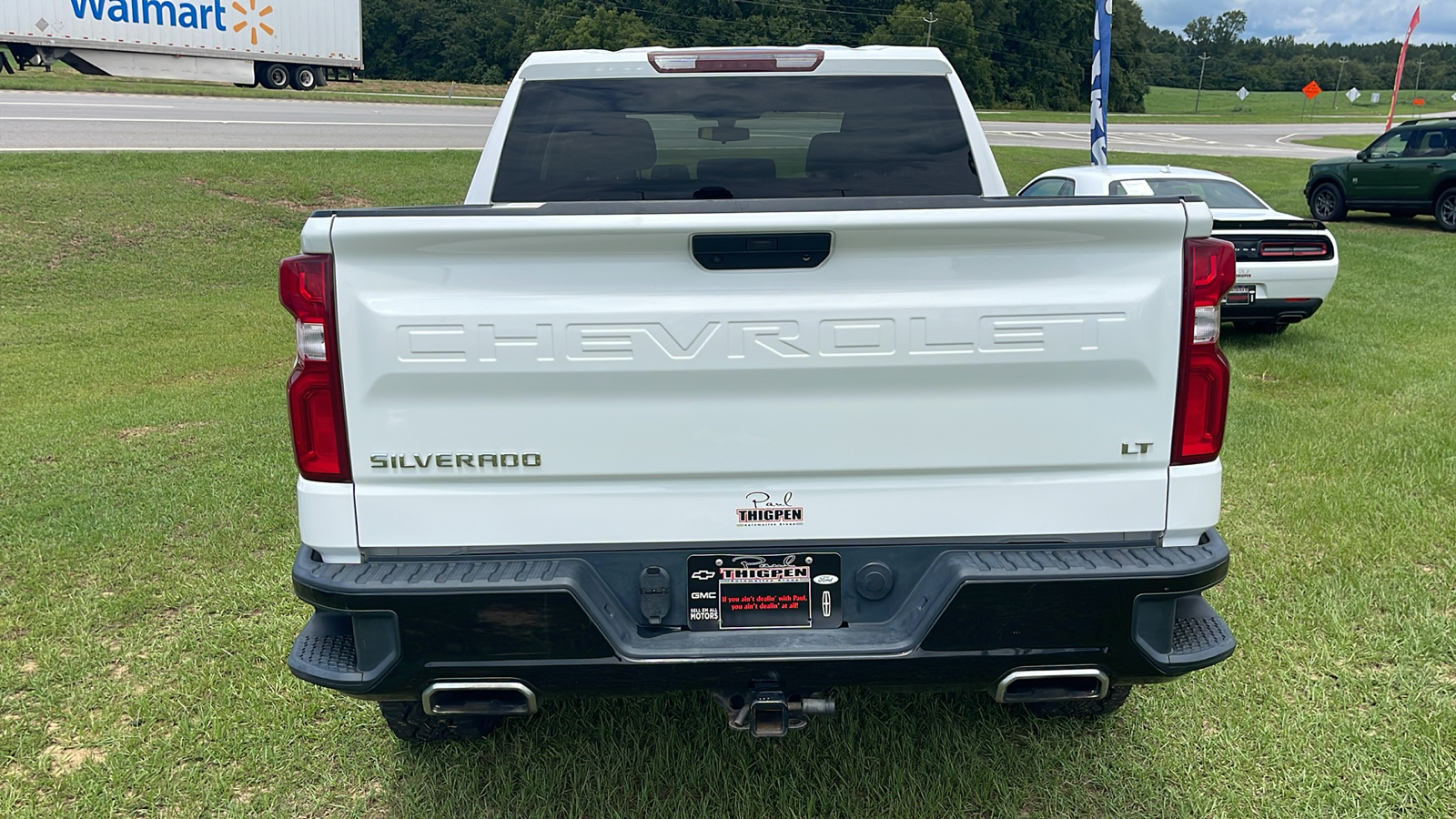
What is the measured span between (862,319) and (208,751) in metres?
2.50

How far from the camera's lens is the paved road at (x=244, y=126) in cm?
1870

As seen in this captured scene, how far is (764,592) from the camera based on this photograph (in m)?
2.47

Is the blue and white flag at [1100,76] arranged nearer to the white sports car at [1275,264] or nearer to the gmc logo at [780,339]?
the white sports car at [1275,264]

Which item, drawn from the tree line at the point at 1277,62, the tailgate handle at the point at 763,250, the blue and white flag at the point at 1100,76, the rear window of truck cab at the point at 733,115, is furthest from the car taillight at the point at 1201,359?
the tree line at the point at 1277,62

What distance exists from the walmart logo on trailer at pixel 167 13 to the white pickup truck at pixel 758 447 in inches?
1341

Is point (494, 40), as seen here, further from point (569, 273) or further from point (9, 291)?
point (569, 273)

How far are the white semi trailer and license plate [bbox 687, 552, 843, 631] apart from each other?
112 ft

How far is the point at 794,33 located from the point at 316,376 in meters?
72.5

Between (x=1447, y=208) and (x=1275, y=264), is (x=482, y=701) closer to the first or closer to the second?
(x=1275, y=264)

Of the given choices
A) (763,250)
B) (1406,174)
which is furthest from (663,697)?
(1406,174)

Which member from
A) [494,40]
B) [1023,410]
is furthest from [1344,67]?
[1023,410]

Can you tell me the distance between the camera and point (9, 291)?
1119 cm

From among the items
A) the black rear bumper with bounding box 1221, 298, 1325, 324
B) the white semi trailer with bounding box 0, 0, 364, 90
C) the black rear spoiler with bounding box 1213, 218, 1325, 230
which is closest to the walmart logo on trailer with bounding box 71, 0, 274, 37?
the white semi trailer with bounding box 0, 0, 364, 90

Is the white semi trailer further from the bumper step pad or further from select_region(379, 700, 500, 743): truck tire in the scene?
the bumper step pad
